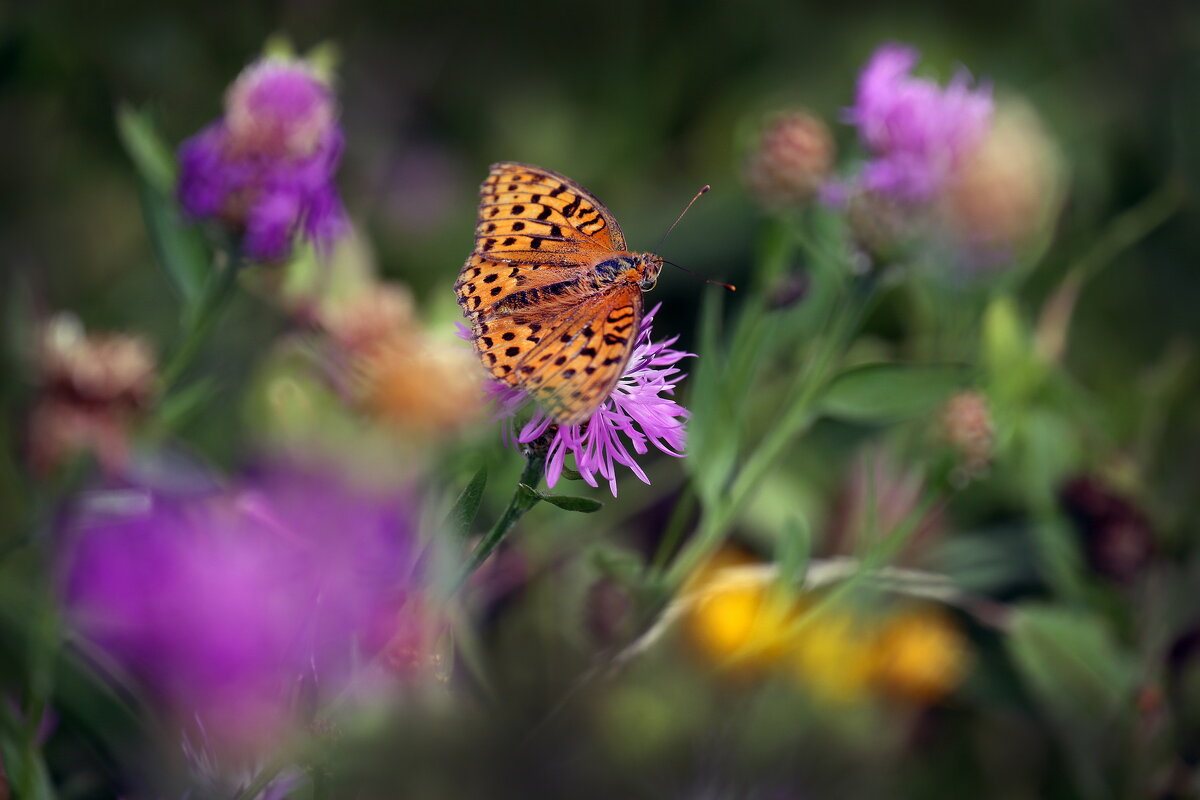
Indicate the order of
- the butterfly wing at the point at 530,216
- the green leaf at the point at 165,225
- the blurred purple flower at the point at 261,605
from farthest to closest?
the green leaf at the point at 165,225 < the butterfly wing at the point at 530,216 < the blurred purple flower at the point at 261,605

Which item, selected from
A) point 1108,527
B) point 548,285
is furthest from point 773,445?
point 1108,527

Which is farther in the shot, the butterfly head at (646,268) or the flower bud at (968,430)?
the flower bud at (968,430)

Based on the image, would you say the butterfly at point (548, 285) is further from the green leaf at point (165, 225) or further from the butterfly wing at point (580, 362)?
the green leaf at point (165, 225)

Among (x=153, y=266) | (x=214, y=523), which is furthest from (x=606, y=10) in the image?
(x=214, y=523)

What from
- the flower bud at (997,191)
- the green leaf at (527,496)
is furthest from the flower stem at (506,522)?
the flower bud at (997,191)

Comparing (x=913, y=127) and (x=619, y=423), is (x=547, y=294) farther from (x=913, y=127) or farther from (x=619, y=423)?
(x=913, y=127)

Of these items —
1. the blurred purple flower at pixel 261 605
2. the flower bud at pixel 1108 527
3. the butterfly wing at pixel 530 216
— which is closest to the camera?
the blurred purple flower at pixel 261 605
